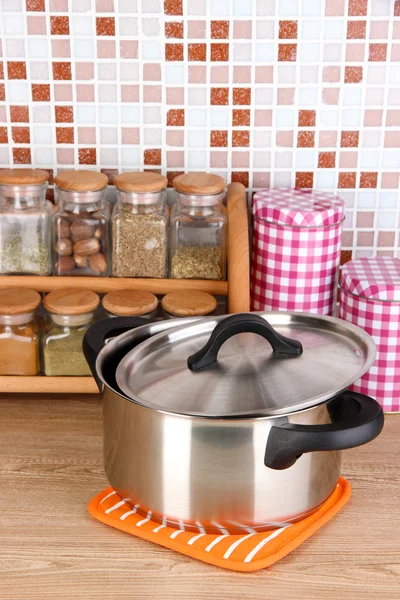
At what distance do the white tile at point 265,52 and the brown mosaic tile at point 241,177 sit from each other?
0.17 metres

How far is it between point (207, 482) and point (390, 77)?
73cm

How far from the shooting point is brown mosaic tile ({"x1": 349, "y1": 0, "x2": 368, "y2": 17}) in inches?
47.1

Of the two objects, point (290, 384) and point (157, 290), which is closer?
point (290, 384)

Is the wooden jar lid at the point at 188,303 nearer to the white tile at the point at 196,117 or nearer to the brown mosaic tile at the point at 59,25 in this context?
the white tile at the point at 196,117

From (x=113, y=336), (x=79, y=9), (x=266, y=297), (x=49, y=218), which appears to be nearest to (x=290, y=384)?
(x=113, y=336)

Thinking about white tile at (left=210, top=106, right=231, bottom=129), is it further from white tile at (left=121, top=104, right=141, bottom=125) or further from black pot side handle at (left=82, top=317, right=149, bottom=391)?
black pot side handle at (left=82, top=317, right=149, bottom=391)

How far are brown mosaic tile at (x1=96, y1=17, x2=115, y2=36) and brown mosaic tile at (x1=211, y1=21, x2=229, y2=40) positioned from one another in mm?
148

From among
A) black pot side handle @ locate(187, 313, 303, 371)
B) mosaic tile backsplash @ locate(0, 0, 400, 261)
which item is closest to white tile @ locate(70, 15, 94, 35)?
mosaic tile backsplash @ locate(0, 0, 400, 261)

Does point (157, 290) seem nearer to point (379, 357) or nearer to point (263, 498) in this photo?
point (379, 357)

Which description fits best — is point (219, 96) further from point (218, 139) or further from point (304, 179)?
point (304, 179)

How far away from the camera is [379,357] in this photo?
1133mm

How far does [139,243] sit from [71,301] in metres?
0.14

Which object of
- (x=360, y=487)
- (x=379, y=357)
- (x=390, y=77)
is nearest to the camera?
(x=360, y=487)

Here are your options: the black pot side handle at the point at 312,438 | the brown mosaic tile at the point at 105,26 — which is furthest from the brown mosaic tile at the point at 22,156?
the black pot side handle at the point at 312,438
